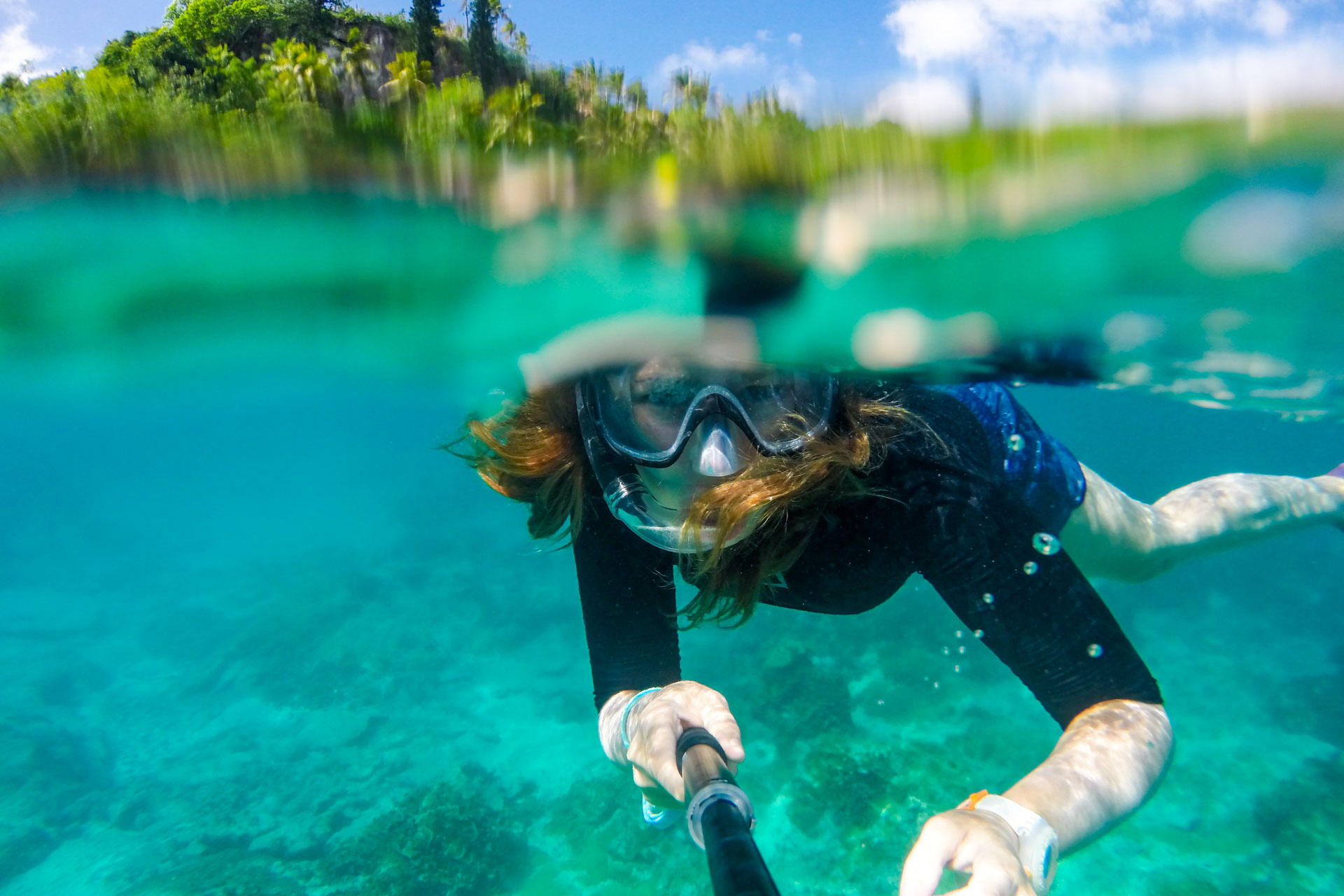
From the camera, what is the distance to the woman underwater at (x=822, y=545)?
2.50m

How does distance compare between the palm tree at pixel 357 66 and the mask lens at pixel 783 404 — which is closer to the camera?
the mask lens at pixel 783 404

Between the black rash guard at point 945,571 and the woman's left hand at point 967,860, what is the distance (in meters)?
0.91

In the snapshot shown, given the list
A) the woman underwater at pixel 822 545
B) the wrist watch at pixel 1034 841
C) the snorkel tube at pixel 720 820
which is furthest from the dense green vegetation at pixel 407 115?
the wrist watch at pixel 1034 841

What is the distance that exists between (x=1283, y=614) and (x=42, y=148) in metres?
22.1

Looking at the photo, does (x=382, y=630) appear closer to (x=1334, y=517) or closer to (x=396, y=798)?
(x=396, y=798)

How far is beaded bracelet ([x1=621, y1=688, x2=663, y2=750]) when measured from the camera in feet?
11.2

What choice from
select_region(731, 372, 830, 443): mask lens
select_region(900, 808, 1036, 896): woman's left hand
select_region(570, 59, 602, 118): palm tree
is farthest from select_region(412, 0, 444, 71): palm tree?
select_region(900, 808, 1036, 896): woman's left hand

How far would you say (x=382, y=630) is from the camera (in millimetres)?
14852

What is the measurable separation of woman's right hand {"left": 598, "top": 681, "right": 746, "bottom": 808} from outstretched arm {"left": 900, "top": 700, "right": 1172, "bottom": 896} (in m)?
0.83

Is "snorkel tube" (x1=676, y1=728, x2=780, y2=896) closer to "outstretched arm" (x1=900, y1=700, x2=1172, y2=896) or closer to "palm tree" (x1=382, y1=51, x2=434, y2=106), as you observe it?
"outstretched arm" (x1=900, y1=700, x2=1172, y2=896)

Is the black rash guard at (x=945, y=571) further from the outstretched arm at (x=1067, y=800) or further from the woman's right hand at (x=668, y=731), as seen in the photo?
the woman's right hand at (x=668, y=731)

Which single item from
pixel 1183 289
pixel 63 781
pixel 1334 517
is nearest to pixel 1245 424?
pixel 1334 517

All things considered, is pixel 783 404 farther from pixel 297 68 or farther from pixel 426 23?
pixel 297 68

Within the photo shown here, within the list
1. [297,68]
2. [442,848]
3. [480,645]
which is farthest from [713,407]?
[480,645]
